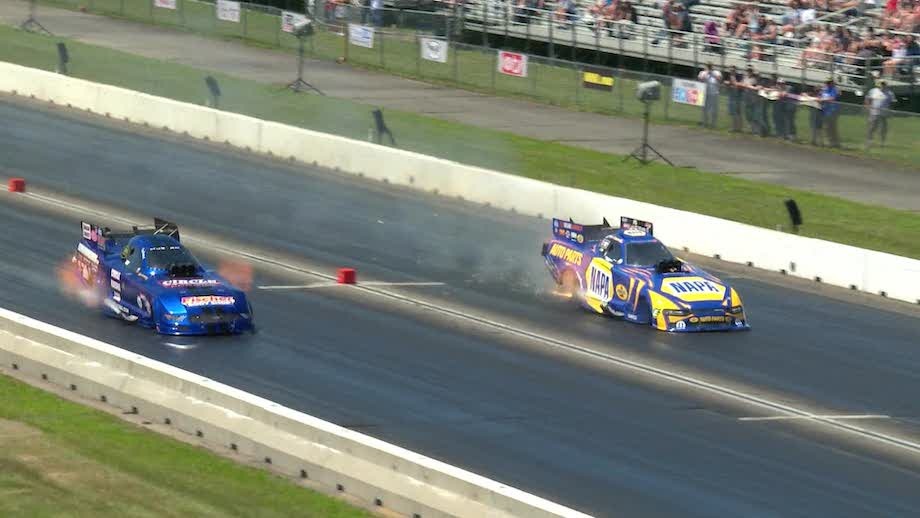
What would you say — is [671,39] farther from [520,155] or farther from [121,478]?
[121,478]

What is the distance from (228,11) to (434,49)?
365 inches

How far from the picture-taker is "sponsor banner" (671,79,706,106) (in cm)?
4591

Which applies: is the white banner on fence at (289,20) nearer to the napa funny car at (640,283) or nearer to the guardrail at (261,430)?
the napa funny car at (640,283)

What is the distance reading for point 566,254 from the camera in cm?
2814

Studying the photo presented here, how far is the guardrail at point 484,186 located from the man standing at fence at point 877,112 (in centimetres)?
1066

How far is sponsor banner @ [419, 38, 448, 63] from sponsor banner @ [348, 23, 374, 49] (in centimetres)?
209

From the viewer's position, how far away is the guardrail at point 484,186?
30406mm

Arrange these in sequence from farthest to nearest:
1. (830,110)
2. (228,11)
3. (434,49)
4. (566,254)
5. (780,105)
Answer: (228,11), (434,49), (780,105), (830,110), (566,254)

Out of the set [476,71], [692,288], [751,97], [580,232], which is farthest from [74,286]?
[476,71]

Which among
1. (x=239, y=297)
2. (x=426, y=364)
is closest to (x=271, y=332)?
(x=239, y=297)

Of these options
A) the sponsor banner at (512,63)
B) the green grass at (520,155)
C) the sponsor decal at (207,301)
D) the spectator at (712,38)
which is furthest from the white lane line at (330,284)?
the spectator at (712,38)

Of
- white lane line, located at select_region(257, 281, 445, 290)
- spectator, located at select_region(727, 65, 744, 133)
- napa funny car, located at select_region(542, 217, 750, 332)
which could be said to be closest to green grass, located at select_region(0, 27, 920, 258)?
spectator, located at select_region(727, 65, 744, 133)

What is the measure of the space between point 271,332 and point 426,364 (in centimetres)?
279

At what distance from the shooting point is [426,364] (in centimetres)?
2283
